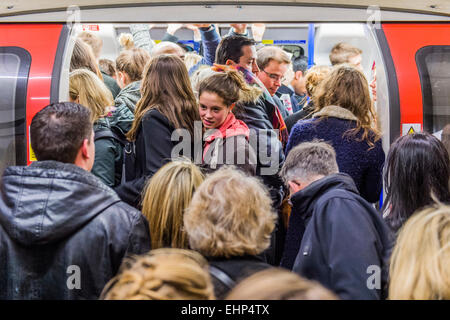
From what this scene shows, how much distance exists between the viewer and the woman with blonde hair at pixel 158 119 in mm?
3008

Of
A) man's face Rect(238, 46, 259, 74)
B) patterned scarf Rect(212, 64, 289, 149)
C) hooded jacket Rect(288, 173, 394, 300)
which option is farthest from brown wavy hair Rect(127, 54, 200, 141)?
hooded jacket Rect(288, 173, 394, 300)

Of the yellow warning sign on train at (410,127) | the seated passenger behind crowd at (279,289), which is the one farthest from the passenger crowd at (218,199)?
the yellow warning sign on train at (410,127)

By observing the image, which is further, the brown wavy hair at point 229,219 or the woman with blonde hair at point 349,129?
the woman with blonde hair at point 349,129

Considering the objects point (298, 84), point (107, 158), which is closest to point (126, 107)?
point (107, 158)

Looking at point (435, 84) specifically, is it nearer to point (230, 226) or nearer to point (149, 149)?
point (149, 149)

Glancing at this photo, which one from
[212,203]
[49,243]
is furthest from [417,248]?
[49,243]

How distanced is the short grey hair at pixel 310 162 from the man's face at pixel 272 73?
1.79 meters

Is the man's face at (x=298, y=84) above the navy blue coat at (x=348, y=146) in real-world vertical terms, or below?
above

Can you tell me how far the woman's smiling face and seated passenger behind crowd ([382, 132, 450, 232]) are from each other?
107 centimetres

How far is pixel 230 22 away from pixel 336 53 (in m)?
1.35

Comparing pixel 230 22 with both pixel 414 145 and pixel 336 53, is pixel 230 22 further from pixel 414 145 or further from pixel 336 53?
pixel 414 145

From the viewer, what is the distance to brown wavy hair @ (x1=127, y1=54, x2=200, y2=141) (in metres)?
3.14

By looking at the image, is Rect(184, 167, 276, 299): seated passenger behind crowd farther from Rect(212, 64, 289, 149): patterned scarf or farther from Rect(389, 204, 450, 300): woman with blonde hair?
Rect(212, 64, 289, 149): patterned scarf

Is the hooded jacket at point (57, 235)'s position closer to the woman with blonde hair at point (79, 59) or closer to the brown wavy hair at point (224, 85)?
the brown wavy hair at point (224, 85)
